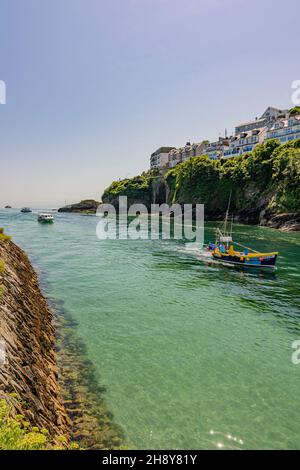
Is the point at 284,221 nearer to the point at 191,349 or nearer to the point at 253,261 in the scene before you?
the point at 253,261

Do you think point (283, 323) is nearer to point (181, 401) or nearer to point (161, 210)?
point (181, 401)

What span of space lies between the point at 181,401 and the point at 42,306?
13.1 m

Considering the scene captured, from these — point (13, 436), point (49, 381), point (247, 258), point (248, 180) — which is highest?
point (248, 180)

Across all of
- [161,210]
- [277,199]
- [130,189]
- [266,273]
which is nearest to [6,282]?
[266,273]

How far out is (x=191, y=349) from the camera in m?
17.4

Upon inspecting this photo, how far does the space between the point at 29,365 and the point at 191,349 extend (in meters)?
9.55

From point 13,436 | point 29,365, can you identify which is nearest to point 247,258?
point 29,365

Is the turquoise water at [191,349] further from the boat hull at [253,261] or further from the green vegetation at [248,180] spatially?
the green vegetation at [248,180]

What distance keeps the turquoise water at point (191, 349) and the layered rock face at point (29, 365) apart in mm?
2499

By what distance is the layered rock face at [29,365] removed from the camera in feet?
29.9

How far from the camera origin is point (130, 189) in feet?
625

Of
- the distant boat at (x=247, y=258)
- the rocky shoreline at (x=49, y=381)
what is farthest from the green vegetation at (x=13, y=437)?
the distant boat at (x=247, y=258)

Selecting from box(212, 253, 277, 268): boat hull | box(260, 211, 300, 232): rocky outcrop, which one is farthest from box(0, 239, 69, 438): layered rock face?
box(260, 211, 300, 232): rocky outcrop
